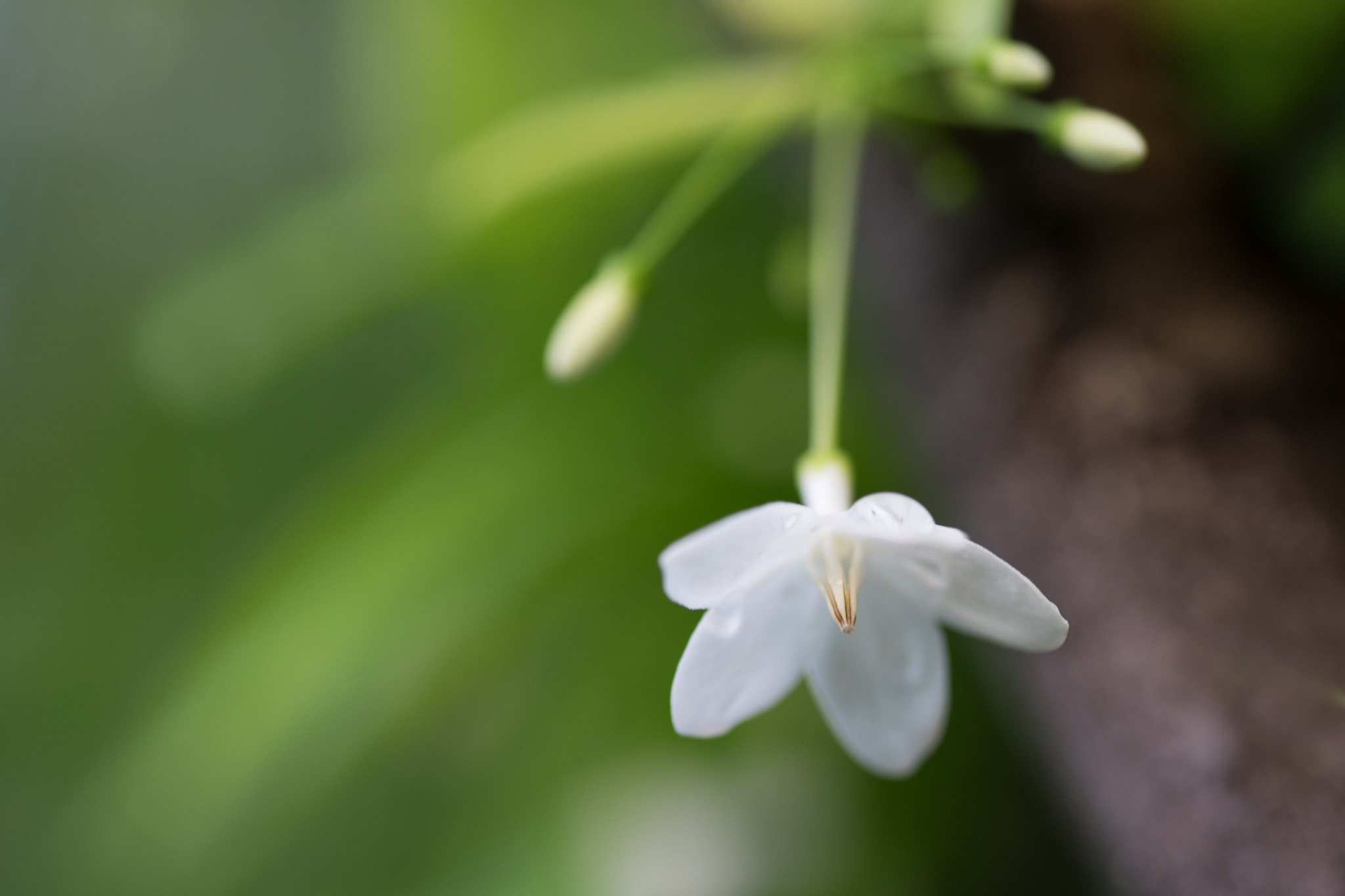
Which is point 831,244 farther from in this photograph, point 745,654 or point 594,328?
point 745,654

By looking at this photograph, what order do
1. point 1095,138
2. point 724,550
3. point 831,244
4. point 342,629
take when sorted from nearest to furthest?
point 724,550 < point 1095,138 < point 831,244 < point 342,629

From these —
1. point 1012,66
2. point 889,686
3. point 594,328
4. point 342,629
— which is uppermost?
point 1012,66

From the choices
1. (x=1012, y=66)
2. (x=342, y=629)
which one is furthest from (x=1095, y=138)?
(x=342, y=629)

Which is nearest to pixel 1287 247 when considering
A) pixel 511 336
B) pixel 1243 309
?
pixel 1243 309

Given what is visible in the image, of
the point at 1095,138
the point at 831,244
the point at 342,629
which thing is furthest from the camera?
the point at 342,629

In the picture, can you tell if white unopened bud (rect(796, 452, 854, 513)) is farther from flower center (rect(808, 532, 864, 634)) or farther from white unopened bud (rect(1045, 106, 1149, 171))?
white unopened bud (rect(1045, 106, 1149, 171))

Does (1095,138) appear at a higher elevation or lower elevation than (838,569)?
higher

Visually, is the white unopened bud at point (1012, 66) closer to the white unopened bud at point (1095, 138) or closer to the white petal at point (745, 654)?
the white unopened bud at point (1095, 138)
